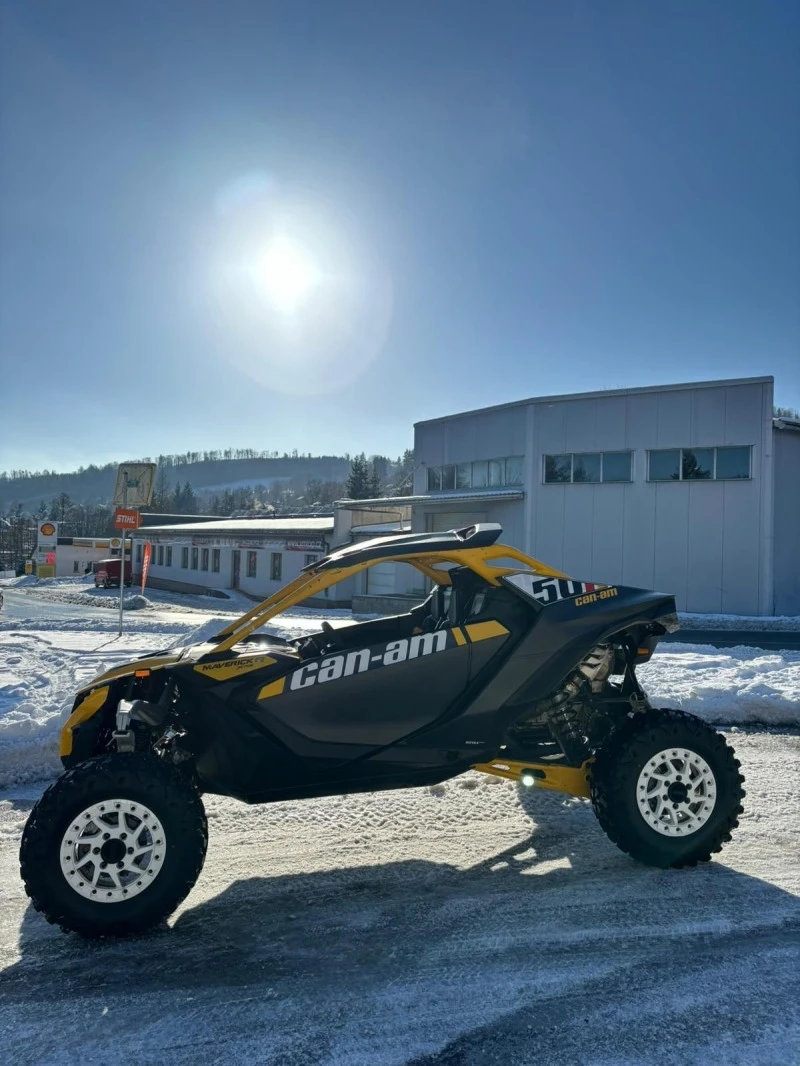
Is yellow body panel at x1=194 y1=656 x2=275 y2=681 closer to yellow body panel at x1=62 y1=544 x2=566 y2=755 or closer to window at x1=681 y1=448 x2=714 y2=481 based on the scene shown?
yellow body panel at x1=62 y1=544 x2=566 y2=755

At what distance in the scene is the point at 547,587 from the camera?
4.26 metres

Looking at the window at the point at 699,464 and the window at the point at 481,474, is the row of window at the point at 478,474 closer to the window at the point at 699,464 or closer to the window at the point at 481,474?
the window at the point at 481,474

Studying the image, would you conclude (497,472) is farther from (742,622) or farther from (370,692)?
(370,692)

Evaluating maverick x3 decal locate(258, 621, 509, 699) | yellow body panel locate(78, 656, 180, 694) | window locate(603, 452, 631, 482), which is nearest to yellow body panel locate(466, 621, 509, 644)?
maverick x3 decal locate(258, 621, 509, 699)

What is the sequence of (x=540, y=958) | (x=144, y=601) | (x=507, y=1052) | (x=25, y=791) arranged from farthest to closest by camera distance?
1. (x=144, y=601)
2. (x=25, y=791)
3. (x=540, y=958)
4. (x=507, y=1052)

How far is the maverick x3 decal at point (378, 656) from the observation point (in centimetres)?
376

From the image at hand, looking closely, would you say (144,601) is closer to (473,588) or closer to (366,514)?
(366,514)

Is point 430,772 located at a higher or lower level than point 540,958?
higher

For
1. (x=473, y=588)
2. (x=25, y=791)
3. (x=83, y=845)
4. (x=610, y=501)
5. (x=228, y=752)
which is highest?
(x=610, y=501)

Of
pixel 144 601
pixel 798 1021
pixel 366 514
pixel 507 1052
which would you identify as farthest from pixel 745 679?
pixel 366 514

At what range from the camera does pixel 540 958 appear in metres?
3.18

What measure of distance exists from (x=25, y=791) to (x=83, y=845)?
8.38 feet

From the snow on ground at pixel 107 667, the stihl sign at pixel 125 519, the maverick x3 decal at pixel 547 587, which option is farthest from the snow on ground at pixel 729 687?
the stihl sign at pixel 125 519

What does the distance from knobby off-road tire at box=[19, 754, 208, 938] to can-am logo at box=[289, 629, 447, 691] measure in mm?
796
